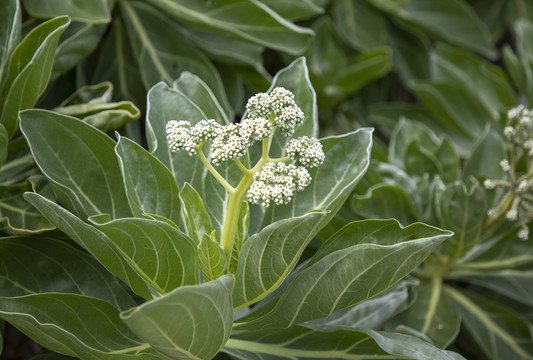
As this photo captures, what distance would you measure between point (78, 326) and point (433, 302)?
58 centimetres

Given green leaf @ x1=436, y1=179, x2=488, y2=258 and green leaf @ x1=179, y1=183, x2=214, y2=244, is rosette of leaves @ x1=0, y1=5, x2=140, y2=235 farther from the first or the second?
green leaf @ x1=436, y1=179, x2=488, y2=258

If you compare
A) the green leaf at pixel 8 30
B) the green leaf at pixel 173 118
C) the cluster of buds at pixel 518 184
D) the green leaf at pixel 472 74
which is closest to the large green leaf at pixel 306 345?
the green leaf at pixel 173 118

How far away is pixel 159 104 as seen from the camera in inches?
31.6

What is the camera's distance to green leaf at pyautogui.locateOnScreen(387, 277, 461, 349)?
3.19ft

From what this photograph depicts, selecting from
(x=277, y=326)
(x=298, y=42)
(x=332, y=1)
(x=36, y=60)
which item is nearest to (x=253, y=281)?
(x=277, y=326)

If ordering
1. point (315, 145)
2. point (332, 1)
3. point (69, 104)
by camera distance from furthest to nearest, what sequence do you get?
point (332, 1) → point (69, 104) → point (315, 145)

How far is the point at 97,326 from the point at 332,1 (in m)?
0.93

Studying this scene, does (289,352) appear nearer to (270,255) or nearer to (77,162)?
(270,255)

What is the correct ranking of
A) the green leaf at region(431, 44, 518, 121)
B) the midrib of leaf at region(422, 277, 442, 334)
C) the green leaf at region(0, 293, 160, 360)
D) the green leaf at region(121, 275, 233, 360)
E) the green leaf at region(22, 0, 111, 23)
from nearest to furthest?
the green leaf at region(121, 275, 233, 360), the green leaf at region(0, 293, 160, 360), the green leaf at region(22, 0, 111, 23), the midrib of leaf at region(422, 277, 442, 334), the green leaf at region(431, 44, 518, 121)

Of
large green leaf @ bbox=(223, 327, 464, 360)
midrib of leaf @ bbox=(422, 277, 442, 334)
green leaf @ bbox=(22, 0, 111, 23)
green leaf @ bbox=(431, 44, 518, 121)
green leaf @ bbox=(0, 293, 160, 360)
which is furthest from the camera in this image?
green leaf @ bbox=(431, 44, 518, 121)

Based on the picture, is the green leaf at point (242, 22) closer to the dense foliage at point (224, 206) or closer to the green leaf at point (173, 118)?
the dense foliage at point (224, 206)

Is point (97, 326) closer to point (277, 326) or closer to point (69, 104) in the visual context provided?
point (277, 326)

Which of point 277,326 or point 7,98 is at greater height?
point 7,98

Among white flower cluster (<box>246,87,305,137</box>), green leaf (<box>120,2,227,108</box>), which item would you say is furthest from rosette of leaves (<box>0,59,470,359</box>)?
green leaf (<box>120,2,227,108</box>)
